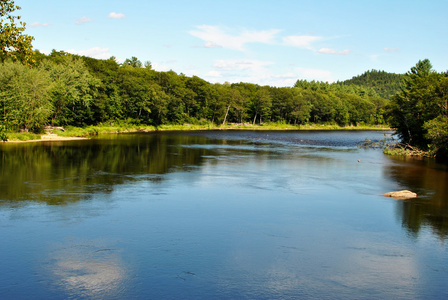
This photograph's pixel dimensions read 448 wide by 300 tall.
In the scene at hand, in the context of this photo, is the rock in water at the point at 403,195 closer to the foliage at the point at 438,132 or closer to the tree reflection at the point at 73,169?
the tree reflection at the point at 73,169

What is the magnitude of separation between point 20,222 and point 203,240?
8182mm

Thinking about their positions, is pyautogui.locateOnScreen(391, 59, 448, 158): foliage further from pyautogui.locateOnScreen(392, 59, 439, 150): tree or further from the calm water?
the calm water

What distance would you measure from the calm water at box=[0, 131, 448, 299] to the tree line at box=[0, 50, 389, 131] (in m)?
22.6

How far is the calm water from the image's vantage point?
11.6 metres

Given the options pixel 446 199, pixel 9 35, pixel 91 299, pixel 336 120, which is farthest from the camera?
pixel 336 120

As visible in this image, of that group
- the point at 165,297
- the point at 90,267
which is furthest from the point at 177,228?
the point at 165,297

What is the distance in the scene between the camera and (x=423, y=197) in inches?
930

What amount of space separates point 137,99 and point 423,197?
80.2m

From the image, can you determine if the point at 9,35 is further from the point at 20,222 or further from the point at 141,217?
the point at 141,217

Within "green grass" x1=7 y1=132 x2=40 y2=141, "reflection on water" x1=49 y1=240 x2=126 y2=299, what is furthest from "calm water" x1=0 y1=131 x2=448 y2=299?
"green grass" x1=7 y1=132 x2=40 y2=141

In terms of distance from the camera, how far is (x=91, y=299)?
1052 centimetres

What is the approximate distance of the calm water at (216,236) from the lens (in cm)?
1158

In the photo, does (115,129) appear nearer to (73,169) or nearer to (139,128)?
(139,128)

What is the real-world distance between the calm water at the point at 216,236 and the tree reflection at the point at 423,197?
0.15 metres
